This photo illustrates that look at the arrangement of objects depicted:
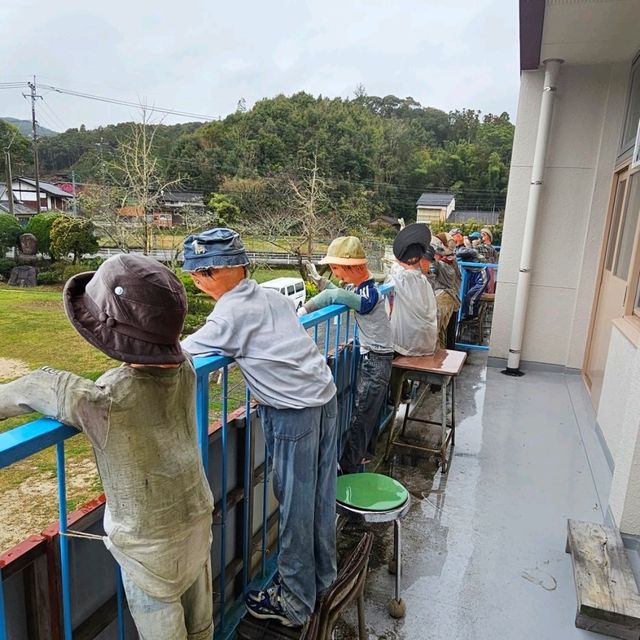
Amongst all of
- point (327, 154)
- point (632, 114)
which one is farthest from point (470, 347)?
point (327, 154)

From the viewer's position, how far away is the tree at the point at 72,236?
65.3 ft

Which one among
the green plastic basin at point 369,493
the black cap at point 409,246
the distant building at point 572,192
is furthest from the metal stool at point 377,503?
the distant building at point 572,192

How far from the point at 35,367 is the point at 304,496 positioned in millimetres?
13172

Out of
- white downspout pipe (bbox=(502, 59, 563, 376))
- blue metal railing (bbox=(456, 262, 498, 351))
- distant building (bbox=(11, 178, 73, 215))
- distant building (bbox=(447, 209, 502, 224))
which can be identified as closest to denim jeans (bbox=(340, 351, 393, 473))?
white downspout pipe (bbox=(502, 59, 563, 376))

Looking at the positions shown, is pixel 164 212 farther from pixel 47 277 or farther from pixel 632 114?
pixel 632 114

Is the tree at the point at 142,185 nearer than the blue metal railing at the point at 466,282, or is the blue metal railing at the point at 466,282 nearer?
the blue metal railing at the point at 466,282

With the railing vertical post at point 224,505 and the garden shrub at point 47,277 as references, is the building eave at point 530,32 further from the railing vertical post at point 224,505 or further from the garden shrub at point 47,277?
the garden shrub at point 47,277

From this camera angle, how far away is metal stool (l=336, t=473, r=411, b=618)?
1.92 metres

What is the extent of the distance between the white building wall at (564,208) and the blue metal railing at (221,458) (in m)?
3.12

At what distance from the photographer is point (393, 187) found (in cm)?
4181

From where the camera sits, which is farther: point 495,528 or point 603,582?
point 495,528

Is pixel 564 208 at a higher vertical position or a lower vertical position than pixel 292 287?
higher

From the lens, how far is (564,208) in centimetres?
503

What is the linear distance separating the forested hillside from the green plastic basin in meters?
30.3
